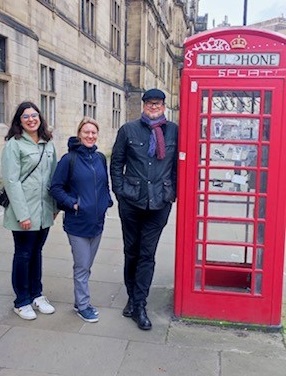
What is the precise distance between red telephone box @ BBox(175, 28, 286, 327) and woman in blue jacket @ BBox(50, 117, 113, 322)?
69 cm

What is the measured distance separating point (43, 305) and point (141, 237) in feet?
3.67

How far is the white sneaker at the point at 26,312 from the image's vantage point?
11.6 feet

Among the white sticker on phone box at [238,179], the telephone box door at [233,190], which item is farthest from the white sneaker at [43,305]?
the white sticker on phone box at [238,179]

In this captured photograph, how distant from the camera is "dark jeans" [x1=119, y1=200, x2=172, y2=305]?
3.47 metres

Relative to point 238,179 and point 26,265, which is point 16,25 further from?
point 238,179

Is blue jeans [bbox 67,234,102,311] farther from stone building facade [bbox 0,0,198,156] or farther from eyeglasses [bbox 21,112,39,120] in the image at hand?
stone building facade [bbox 0,0,198,156]

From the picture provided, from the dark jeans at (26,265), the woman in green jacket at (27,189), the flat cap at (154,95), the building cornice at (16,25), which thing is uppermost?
the building cornice at (16,25)

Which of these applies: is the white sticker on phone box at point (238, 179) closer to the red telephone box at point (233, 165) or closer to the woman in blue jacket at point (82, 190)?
the red telephone box at point (233, 165)

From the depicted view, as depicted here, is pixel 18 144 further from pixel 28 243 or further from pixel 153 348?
pixel 153 348

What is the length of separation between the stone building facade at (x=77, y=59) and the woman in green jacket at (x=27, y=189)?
16.0 feet

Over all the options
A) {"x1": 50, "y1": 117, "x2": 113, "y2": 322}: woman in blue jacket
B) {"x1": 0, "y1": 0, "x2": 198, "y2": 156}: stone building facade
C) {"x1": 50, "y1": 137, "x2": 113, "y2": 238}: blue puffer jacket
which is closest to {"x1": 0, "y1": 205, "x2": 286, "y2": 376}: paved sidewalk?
{"x1": 50, "y1": 117, "x2": 113, "y2": 322}: woman in blue jacket

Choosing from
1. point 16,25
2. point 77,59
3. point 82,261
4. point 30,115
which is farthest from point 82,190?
point 77,59

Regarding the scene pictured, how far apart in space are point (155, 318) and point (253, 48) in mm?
2443

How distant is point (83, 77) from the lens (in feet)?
50.8
